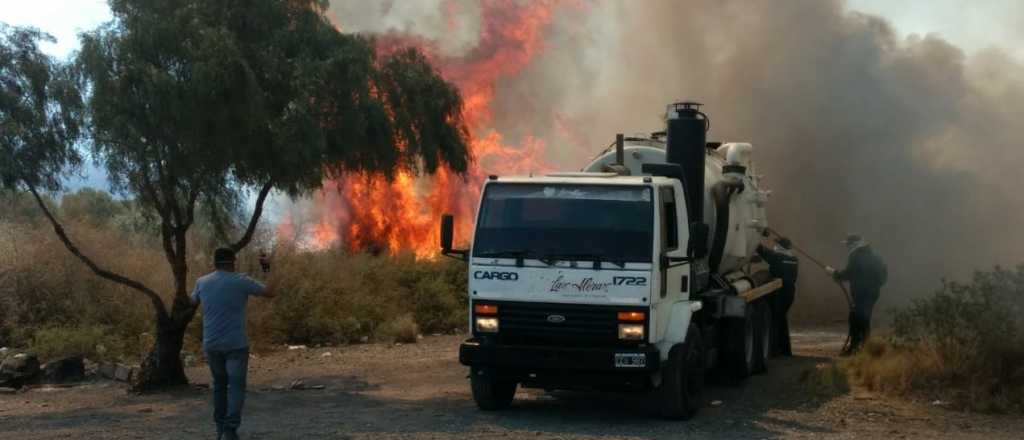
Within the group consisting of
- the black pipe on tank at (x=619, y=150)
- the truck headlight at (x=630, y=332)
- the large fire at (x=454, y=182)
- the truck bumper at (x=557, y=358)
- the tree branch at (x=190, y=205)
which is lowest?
the truck bumper at (x=557, y=358)

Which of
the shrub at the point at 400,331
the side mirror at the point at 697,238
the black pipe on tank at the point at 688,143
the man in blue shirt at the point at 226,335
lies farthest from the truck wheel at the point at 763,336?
the man in blue shirt at the point at 226,335

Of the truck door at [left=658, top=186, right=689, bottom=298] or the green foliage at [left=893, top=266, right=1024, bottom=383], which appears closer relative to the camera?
the truck door at [left=658, top=186, right=689, bottom=298]

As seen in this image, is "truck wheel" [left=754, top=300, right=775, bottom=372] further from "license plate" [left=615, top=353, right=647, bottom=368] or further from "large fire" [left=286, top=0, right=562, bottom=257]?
"large fire" [left=286, top=0, right=562, bottom=257]

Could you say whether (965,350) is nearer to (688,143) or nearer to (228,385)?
(688,143)

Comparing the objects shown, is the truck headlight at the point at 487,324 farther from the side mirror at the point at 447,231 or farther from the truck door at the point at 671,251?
the truck door at the point at 671,251

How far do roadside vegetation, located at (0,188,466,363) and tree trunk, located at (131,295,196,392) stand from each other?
164 centimetres

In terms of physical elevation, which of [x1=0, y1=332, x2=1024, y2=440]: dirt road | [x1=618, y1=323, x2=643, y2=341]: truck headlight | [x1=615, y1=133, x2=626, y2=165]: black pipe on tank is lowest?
[x1=0, y1=332, x2=1024, y2=440]: dirt road

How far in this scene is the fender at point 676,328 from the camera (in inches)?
461

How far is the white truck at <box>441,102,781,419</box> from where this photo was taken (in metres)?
11.4

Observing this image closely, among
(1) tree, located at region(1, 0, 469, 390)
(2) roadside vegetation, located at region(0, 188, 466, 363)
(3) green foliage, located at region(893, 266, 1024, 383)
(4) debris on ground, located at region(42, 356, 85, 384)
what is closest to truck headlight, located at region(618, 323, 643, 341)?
(3) green foliage, located at region(893, 266, 1024, 383)

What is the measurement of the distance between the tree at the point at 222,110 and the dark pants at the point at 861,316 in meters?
7.08

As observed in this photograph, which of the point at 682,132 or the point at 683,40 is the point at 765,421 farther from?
the point at 683,40

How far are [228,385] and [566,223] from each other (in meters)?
3.77

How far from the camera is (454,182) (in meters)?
28.2
